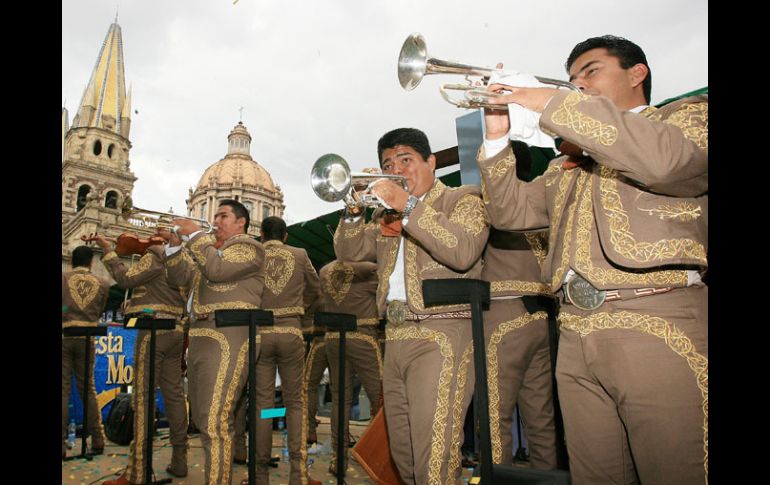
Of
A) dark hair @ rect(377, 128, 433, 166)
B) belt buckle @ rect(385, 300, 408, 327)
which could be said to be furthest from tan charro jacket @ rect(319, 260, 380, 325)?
belt buckle @ rect(385, 300, 408, 327)

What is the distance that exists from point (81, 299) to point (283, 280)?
2.99 meters

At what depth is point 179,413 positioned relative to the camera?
531 centimetres

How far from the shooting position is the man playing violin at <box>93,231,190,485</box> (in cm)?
504

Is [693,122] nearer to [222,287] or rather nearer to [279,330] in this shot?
[222,287]

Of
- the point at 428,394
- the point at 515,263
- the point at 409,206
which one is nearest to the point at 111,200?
the point at 515,263

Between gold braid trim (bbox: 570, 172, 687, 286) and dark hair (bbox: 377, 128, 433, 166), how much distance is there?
1.51m

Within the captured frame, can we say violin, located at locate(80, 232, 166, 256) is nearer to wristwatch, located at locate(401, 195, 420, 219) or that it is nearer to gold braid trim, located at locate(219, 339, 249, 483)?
gold braid trim, located at locate(219, 339, 249, 483)

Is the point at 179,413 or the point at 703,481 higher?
the point at 703,481

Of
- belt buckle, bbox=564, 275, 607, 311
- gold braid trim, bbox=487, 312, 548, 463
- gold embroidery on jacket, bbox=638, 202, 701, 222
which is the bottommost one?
gold braid trim, bbox=487, 312, 548, 463

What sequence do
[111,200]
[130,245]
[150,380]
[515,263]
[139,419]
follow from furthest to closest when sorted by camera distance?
1. [111,200]
2. [130,245]
3. [139,419]
4. [150,380]
5. [515,263]

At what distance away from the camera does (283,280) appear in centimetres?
533
